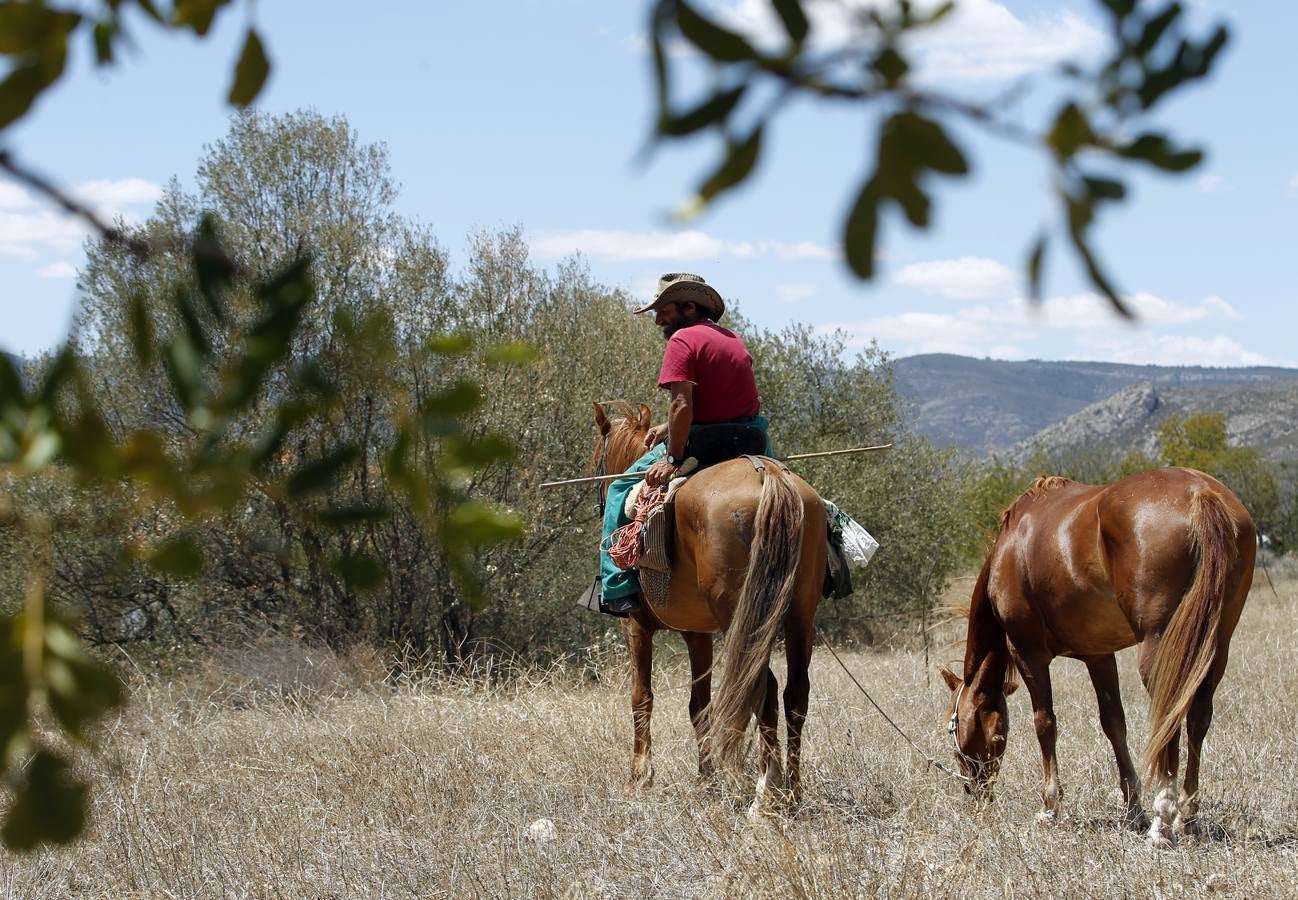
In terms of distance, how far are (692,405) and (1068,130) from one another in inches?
208

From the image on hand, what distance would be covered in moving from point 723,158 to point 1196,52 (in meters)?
0.31

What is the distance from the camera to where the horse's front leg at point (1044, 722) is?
5621 millimetres

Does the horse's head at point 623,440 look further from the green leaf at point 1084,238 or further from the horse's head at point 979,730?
the green leaf at point 1084,238

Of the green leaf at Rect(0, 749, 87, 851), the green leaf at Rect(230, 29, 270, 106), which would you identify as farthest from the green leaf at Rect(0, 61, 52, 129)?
the green leaf at Rect(0, 749, 87, 851)

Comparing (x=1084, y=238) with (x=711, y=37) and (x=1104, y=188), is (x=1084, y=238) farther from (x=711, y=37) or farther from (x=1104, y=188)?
(x=711, y=37)

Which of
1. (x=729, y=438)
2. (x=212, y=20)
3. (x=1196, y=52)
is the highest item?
(x=212, y=20)

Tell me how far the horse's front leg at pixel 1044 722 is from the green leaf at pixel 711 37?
5050 millimetres

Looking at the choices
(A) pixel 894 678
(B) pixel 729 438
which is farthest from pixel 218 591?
(B) pixel 729 438

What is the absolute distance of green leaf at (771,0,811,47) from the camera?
87 centimetres

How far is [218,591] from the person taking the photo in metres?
11.0

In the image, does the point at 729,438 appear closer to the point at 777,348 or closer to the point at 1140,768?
the point at 1140,768

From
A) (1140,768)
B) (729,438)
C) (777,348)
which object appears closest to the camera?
(1140,768)

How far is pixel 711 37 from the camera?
Answer: 0.87 m

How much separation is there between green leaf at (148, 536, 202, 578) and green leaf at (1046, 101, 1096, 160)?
2.31 feet
